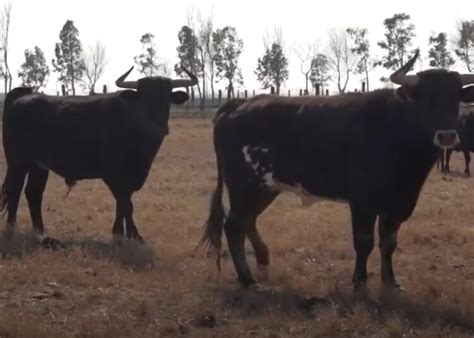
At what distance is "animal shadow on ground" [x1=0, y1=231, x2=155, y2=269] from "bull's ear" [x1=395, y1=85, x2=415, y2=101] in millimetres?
3369

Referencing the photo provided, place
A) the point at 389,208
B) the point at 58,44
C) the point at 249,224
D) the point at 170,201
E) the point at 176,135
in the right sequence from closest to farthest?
the point at 389,208 < the point at 249,224 < the point at 170,201 < the point at 176,135 < the point at 58,44

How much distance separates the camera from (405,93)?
7387 mm

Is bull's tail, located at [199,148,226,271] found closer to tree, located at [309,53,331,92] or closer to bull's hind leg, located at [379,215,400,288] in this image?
bull's hind leg, located at [379,215,400,288]

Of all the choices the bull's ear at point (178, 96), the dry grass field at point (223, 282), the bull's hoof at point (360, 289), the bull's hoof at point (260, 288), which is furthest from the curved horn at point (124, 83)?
the bull's hoof at point (360, 289)

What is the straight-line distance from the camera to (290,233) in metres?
10.5

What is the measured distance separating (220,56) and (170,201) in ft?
222

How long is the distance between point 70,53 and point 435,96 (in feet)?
269

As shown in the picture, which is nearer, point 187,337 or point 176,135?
point 187,337

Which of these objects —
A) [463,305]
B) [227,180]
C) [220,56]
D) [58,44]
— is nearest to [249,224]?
[227,180]

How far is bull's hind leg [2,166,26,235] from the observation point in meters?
11.1

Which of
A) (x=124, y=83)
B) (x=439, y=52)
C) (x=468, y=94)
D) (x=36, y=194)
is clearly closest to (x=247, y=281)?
(x=468, y=94)

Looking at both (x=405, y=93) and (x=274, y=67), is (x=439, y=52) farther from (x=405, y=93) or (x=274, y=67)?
(x=405, y=93)

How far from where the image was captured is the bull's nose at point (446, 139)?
6.80 m

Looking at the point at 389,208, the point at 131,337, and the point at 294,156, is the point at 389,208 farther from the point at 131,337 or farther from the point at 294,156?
the point at 131,337
